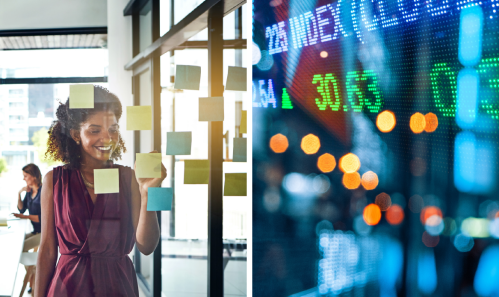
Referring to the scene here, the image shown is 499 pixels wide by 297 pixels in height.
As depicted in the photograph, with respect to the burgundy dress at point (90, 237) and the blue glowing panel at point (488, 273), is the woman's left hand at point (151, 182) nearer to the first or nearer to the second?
the burgundy dress at point (90, 237)

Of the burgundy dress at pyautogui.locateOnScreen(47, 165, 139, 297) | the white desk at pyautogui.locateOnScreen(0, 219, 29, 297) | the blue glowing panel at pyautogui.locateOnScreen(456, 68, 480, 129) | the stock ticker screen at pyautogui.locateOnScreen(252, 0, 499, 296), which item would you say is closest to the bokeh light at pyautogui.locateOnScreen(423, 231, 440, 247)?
the stock ticker screen at pyautogui.locateOnScreen(252, 0, 499, 296)

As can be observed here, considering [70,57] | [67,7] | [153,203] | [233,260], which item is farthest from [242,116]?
[67,7]

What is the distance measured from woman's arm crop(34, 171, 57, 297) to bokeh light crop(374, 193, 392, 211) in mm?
1255

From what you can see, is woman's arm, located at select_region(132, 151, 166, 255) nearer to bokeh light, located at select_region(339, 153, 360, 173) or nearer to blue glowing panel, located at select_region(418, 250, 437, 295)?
bokeh light, located at select_region(339, 153, 360, 173)

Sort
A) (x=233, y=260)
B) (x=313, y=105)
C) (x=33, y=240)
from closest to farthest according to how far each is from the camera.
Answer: (x=313, y=105) < (x=33, y=240) < (x=233, y=260)

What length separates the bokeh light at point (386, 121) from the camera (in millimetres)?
726

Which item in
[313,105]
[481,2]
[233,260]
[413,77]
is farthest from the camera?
[233,260]

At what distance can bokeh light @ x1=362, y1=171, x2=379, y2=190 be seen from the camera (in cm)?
77

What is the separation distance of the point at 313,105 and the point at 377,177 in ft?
0.82

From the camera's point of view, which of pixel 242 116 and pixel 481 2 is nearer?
pixel 481 2

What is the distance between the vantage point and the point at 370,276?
0.79 m

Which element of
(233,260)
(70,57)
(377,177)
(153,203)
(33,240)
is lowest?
(233,260)

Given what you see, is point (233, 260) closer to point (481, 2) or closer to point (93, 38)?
point (93, 38)

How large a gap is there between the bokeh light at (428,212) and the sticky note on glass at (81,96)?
1.24 meters
